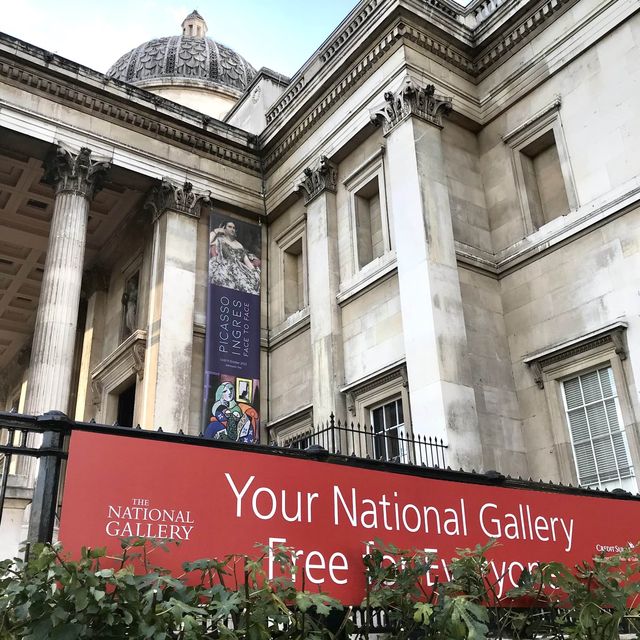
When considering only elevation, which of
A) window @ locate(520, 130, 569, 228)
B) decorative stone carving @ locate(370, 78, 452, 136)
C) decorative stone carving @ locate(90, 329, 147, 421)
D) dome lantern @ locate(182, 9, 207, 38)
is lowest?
decorative stone carving @ locate(90, 329, 147, 421)

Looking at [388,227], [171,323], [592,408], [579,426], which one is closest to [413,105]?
[388,227]

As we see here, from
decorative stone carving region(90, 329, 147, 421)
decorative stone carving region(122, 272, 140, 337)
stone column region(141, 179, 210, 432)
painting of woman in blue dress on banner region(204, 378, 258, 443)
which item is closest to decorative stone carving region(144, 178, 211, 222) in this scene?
stone column region(141, 179, 210, 432)

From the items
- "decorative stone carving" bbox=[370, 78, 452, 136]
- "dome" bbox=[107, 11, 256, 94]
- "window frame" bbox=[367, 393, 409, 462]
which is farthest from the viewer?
"dome" bbox=[107, 11, 256, 94]

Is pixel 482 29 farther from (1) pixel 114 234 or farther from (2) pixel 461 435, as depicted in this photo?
(1) pixel 114 234

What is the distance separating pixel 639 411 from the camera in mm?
11586

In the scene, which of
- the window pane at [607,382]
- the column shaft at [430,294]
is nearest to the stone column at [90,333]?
the column shaft at [430,294]

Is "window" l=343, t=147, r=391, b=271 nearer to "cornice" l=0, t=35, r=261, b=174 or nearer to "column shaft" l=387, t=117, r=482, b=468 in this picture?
"column shaft" l=387, t=117, r=482, b=468

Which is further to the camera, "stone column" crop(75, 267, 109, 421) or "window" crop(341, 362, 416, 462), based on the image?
"stone column" crop(75, 267, 109, 421)

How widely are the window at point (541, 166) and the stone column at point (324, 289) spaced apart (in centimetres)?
477

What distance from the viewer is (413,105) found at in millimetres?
15242

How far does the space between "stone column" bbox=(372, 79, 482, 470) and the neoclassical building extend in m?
0.05

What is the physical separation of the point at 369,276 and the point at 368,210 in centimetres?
255

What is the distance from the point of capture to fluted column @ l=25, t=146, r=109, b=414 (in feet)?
50.4

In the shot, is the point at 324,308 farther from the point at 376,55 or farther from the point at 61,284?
the point at 61,284
